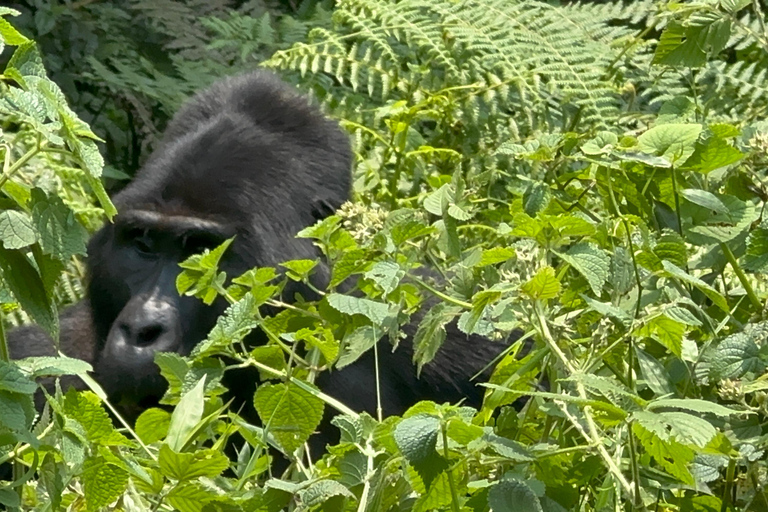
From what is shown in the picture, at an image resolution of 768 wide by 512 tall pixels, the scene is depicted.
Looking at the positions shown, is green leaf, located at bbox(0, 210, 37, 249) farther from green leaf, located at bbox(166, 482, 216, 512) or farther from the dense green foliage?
green leaf, located at bbox(166, 482, 216, 512)

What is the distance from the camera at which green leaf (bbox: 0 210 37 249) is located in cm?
106

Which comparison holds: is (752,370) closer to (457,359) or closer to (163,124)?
(457,359)

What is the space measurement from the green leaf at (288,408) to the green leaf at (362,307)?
123mm

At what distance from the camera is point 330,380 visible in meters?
2.53

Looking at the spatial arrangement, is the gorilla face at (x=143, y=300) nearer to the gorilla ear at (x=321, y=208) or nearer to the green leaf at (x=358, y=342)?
the gorilla ear at (x=321, y=208)

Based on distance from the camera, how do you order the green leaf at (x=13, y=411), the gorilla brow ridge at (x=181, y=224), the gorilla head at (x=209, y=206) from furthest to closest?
the gorilla brow ridge at (x=181, y=224), the gorilla head at (x=209, y=206), the green leaf at (x=13, y=411)

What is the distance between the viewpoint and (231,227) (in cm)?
242

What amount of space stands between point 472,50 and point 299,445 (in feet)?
7.34

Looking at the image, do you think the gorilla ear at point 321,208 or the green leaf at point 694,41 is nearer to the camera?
the green leaf at point 694,41

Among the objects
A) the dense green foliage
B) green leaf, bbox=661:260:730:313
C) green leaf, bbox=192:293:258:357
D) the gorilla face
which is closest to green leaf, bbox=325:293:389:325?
the dense green foliage

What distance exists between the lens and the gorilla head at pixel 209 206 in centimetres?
229

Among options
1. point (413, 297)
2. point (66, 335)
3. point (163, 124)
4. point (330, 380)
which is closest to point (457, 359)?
point (330, 380)

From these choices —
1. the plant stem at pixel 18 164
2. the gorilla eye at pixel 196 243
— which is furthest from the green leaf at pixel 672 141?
the gorilla eye at pixel 196 243

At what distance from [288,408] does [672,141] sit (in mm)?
526
